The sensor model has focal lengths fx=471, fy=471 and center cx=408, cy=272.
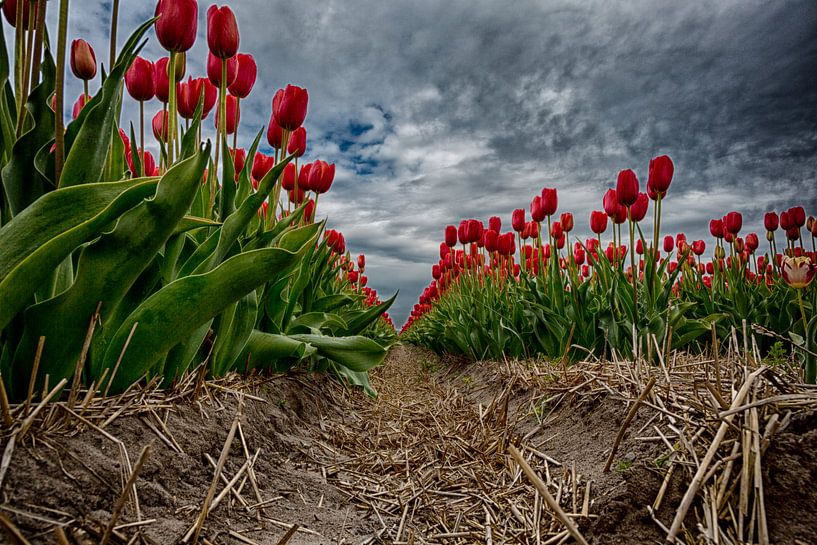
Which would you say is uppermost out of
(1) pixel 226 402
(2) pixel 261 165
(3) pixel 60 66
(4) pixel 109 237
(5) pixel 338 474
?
(2) pixel 261 165

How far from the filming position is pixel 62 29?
3.86ft

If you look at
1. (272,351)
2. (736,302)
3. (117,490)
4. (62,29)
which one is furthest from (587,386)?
(736,302)

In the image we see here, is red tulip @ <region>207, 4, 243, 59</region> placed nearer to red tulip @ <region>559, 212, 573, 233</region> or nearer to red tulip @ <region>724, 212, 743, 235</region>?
red tulip @ <region>559, 212, 573, 233</region>

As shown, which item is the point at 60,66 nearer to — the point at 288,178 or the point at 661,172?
the point at 288,178

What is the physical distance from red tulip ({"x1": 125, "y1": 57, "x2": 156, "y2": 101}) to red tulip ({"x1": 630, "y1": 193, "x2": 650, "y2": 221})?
3042 millimetres

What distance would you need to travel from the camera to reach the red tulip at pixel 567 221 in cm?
433

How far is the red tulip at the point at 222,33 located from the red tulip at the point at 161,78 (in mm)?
328

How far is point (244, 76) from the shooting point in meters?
2.19

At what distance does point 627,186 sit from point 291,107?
2.12 m

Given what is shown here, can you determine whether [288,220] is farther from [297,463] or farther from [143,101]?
[297,463]

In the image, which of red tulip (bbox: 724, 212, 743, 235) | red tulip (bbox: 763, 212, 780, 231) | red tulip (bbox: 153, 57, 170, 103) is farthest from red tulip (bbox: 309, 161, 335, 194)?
red tulip (bbox: 763, 212, 780, 231)

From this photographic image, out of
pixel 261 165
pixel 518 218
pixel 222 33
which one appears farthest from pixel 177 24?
pixel 518 218

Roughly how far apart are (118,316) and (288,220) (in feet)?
2.95

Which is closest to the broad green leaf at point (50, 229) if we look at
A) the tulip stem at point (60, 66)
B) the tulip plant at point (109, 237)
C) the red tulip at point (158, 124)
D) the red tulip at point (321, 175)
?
the tulip plant at point (109, 237)
